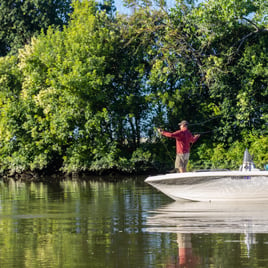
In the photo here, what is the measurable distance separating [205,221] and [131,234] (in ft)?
5.56

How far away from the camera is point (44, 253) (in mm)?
9742

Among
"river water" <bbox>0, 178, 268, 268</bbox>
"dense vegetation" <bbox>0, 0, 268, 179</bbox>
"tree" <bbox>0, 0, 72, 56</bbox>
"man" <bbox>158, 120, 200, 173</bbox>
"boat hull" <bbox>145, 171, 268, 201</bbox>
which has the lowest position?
"river water" <bbox>0, 178, 268, 268</bbox>

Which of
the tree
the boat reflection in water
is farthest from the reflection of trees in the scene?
the tree

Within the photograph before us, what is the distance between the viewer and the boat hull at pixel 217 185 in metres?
14.9

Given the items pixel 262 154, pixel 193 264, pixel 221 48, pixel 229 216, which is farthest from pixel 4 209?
pixel 221 48

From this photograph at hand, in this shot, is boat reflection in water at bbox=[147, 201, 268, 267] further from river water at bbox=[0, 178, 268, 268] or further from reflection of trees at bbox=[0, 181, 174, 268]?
reflection of trees at bbox=[0, 181, 174, 268]

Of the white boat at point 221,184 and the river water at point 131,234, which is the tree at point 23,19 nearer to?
the river water at point 131,234

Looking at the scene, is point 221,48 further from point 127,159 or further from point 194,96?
point 127,159

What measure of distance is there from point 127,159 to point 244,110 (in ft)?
17.7

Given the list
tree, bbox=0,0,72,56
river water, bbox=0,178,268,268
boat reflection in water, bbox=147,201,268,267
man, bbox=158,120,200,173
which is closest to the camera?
river water, bbox=0,178,268,268

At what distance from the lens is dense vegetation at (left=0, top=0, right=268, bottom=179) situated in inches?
1104

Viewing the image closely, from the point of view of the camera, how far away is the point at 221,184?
49.9 ft

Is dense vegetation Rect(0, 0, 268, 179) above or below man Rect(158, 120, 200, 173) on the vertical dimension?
above

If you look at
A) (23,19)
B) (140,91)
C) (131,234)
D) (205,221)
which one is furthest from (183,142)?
(23,19)
